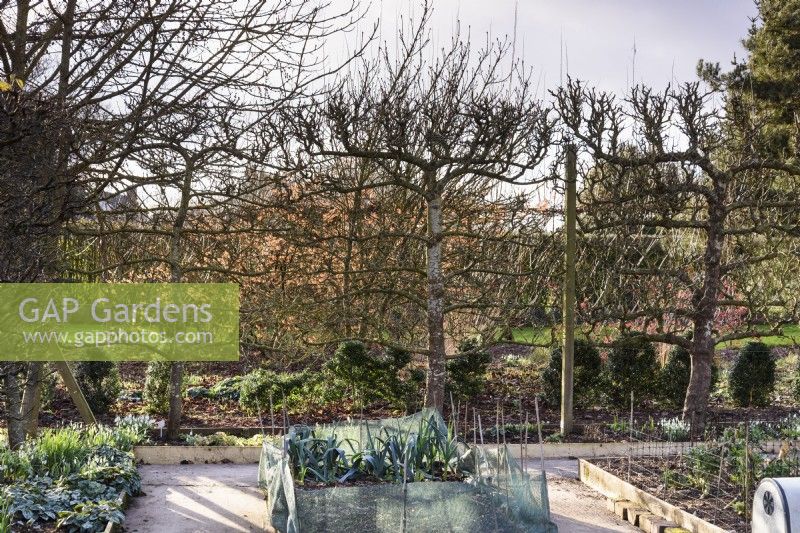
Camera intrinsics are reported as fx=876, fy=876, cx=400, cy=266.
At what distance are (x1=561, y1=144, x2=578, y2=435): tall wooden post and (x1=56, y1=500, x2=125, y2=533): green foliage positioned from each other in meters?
5.89

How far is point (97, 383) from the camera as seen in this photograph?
11.9 m

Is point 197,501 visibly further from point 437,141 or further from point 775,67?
point 775,67

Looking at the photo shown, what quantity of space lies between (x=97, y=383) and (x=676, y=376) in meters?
8.53

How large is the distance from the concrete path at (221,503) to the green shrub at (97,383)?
105 inches

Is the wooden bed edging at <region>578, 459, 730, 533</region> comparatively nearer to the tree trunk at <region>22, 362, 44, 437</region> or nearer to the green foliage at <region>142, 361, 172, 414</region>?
the tree trunk at <region>22, 362, 44, 437</region>

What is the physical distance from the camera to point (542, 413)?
1273 centimetres

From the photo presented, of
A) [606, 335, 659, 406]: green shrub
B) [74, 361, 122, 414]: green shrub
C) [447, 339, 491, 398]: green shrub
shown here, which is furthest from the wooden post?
[606, 335, 659, 406]: green shrub

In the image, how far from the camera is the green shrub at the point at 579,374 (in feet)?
42.4

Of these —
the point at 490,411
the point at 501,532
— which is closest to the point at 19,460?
the point at 501,532

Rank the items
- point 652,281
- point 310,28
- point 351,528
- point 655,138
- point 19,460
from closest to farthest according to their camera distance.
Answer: point 351,528 → point 19,460 → point 310,28 → point 655,138 → point 652,281

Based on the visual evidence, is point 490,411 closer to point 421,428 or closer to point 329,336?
point 329,336

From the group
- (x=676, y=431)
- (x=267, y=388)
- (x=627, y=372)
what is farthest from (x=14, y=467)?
(x=627, y=372)

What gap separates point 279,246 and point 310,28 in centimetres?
437

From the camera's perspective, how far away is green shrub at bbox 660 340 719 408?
1349 centimetres
